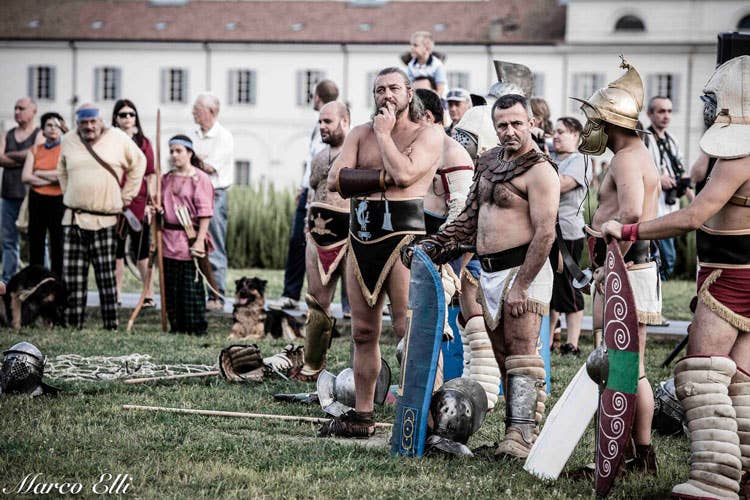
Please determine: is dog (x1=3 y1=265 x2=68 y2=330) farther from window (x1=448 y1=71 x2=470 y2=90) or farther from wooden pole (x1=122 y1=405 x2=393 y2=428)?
window (x1=448 y1=71 x2=470 y2=90)

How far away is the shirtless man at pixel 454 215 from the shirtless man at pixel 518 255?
3.65 ft

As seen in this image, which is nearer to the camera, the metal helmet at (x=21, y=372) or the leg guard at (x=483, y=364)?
the metal helmet at (x=21, y=372)

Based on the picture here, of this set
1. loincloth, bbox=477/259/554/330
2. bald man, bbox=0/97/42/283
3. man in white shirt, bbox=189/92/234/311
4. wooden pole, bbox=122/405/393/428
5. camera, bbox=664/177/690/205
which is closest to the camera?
loincloth, bbox=477/259/554/330

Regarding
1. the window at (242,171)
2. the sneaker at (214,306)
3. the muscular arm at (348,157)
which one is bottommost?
the sneaker at (214,306)

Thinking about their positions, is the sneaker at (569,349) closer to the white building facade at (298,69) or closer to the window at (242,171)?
the white building facade at (298,69)

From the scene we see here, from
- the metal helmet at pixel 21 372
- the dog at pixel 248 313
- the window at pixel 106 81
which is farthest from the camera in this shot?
the window at pixel 106 81

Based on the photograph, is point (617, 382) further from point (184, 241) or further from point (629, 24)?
point (629, 24)

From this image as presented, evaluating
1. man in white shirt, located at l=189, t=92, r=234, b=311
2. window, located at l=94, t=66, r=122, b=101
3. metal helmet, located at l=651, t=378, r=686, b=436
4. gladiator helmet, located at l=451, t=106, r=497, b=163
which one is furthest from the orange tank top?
window, located at l=94, t=66, r=122, b=101

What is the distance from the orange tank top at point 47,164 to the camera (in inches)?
470

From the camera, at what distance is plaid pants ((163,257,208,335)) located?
10.7 metres

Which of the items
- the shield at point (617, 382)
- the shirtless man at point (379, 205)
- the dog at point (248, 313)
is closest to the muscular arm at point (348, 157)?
the shirtless man at point (379, 205)

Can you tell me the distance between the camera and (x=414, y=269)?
570 cm

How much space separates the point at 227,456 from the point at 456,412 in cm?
118

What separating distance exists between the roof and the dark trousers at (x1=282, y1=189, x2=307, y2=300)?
4196 cm
